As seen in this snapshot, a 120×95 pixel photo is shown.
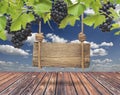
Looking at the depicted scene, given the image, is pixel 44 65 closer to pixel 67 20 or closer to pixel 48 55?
pixel 48 55

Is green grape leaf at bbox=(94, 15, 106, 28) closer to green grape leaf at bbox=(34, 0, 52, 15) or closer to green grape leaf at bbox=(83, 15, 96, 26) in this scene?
green grape leaf at bbox=(83, 15, 96, 26)

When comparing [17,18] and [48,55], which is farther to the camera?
[48,55]

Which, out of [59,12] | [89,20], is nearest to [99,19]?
[89,20]

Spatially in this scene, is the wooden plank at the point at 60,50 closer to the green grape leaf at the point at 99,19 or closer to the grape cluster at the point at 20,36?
the grape cluster at the point at 20,36

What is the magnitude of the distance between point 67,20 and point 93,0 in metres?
0.12

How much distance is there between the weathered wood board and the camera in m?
3.36

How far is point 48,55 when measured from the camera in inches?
137

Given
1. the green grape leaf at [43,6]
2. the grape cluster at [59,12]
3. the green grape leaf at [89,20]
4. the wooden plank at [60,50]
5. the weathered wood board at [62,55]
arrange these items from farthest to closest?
the wooden plank at [60,50] < the weathered wood board at [62,55] < the grape cluster at [59,12] < the green grape leaf at [89,20] < the green grape leaf at [43,6]

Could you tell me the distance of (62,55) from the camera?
3541 millimetres

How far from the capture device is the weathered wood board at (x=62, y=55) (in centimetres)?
336

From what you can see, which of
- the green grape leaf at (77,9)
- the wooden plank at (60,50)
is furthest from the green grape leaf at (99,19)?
the wooden plank at (60,50)

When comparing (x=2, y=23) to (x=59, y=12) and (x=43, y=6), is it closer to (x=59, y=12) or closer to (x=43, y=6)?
(x=43, y=6)

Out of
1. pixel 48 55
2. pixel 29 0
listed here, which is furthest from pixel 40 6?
pixel 48 55

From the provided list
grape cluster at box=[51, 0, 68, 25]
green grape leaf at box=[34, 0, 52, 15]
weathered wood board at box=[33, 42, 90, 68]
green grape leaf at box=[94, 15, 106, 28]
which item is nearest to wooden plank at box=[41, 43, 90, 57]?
weathered wood board at box=[33, 42, 90, 68]
